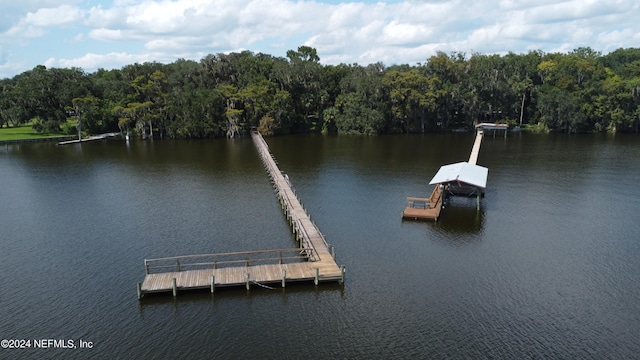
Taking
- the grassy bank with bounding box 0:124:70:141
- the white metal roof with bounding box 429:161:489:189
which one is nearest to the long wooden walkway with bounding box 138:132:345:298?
the white metal roof with bounding box 429:161:489:189

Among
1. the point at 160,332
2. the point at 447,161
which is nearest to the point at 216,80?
the point at 447,161

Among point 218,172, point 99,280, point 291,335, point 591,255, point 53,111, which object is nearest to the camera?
point 291,335

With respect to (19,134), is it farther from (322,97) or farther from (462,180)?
(462,180)

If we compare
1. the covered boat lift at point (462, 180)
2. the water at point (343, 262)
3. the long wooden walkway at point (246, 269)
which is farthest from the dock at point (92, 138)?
the covered boat lift at point (462, 180)

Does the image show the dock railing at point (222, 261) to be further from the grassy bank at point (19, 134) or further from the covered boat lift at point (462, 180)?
the grassy bank at point (19, 134)

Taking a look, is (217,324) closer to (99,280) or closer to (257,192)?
(99,280)

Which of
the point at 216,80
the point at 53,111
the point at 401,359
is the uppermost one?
the point at 216,80
